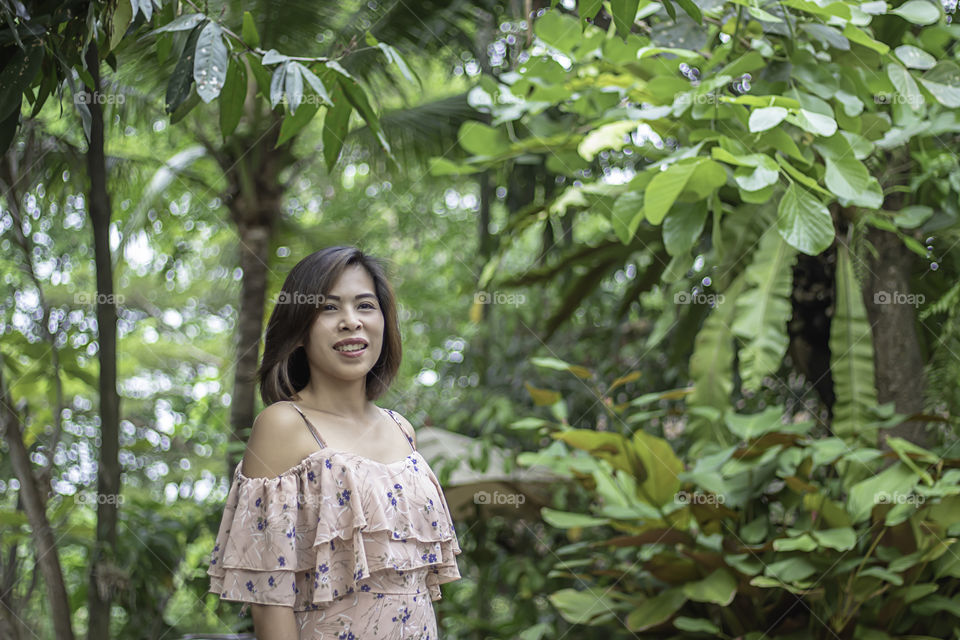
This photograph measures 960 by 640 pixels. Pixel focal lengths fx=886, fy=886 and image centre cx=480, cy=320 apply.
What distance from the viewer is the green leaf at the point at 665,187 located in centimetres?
191

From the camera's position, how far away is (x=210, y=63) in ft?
4.26

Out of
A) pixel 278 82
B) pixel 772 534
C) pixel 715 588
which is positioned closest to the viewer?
pixel 278 82

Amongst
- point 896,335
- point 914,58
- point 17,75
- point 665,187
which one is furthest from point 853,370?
point 17,75

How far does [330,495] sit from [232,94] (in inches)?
27.3

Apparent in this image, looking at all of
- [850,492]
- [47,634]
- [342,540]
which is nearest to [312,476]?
[342,540]

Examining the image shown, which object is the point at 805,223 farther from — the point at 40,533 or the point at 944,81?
the point at 40,533

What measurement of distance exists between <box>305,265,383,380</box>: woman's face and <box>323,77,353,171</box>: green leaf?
0.75ft

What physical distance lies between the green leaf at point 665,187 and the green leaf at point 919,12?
0.78 metres

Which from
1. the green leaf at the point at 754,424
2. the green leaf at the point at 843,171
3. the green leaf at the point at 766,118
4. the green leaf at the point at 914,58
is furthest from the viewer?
the green leaf at the point at 754,424

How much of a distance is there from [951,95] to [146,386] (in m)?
5.99

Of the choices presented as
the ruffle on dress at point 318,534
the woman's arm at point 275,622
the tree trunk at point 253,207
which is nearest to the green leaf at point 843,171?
the ruffle on dress at point 318,534

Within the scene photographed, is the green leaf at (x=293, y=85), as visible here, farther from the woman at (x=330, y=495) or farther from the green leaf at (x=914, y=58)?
the green leaf at (x=914, y=58)

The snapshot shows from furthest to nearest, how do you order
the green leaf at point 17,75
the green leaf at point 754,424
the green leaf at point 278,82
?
the green leaf at point 754,424, the green leaf at point 278,82, the green leaf at point 17,75

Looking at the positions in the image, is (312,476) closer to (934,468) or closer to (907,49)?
(907,49)
